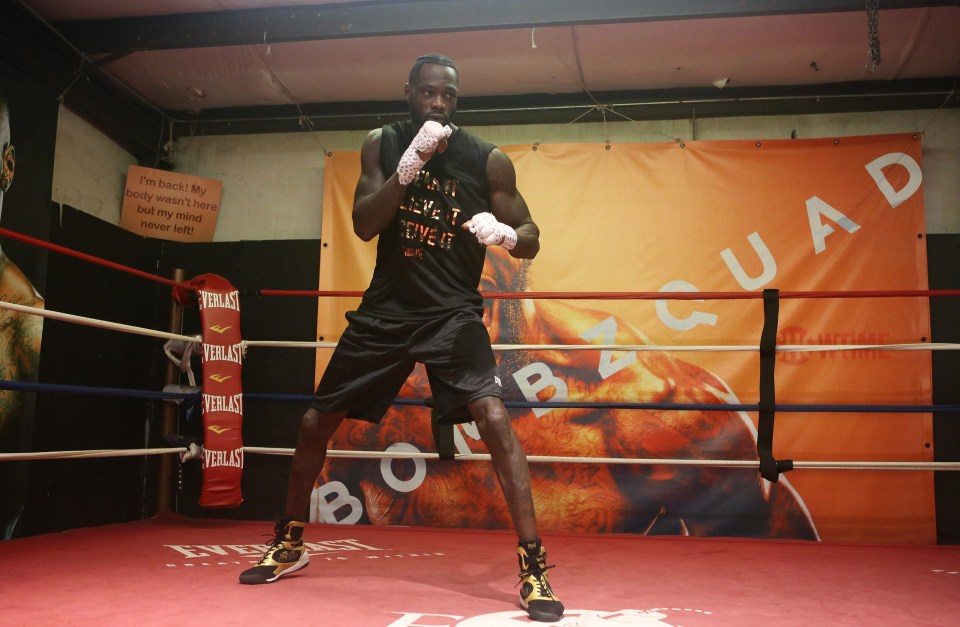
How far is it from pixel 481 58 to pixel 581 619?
8.63ft

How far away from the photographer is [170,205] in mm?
3973

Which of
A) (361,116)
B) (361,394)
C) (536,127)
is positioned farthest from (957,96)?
(361,394)

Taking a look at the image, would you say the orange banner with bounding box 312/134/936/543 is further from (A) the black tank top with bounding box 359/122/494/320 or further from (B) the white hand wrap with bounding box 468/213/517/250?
(B) the white hand wrap with bounding box 468/213/517/250

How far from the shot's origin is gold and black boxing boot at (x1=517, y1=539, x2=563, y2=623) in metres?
1.64

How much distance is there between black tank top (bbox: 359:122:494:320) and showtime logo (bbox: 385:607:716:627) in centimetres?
76

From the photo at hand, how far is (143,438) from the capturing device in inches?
150

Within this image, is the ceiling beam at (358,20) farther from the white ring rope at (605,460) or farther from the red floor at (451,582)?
the red floor at (451,582)

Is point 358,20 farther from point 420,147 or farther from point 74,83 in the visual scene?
point 420,147

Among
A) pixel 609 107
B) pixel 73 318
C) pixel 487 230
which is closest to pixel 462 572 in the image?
pixel 487 230

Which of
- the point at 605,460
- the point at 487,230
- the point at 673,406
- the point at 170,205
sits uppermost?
the point at 170,205

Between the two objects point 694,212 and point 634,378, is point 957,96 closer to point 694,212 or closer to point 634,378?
point 694,212

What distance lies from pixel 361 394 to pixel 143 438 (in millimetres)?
2241

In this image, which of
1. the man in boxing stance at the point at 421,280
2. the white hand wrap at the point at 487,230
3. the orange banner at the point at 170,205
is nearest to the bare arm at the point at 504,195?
the man in boxing stance at the point at 421,280

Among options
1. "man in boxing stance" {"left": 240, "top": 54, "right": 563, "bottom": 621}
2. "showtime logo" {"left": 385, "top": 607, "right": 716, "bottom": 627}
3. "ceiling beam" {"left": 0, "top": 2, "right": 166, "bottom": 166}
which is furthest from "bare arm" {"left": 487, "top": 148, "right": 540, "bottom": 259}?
"ceiling beam" {"left": 0, "top": 2, "right": 166, "bottom": 166}
